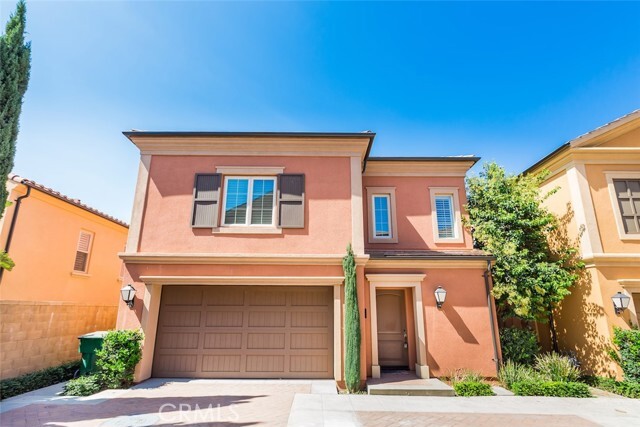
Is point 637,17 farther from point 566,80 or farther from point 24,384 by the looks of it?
point 24,384

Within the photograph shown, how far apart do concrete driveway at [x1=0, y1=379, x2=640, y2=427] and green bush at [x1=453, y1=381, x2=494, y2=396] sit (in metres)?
0.30

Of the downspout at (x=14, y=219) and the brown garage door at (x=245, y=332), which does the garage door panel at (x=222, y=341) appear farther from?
the downspout at (x=14, y=219)

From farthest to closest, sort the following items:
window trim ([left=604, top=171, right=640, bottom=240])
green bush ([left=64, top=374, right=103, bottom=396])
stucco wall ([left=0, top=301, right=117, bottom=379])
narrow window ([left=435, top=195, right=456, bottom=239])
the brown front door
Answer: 1. narrow window ([left=435, top=195, right=456, bottom=239])
2. window trim ([left=604, top=171, right=640, bottom=240])
3. the brown front door
4. stucco wall ([left=0, top=301, right=117, bottom=379])
5. green bush ([left=64, top=374, right=103, bottom=396])

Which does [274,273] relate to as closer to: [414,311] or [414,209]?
[414,311]

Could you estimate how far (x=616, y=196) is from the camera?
406 inches

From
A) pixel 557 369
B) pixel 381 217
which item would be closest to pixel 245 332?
pixel 381 217

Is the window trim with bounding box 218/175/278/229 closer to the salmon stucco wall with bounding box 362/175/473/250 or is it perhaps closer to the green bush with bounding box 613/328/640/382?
the salmon stucco wall with bounding box 362/175/473/250

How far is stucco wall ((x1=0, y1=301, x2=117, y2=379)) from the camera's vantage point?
8.14 metres

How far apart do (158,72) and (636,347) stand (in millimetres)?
15830

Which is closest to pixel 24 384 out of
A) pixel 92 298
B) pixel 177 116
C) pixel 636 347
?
pixel 92 298

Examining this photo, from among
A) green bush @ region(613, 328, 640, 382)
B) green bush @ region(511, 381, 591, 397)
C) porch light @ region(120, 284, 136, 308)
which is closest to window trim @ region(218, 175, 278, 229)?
porch light @ region(120, 284, 136, 308)

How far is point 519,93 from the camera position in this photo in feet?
36.9

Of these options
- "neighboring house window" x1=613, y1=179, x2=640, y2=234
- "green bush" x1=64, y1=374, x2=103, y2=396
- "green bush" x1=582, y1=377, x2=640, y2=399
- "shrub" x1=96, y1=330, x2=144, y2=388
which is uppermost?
"neighboring house window" x1=613, y1=179, x2=640, y2=234

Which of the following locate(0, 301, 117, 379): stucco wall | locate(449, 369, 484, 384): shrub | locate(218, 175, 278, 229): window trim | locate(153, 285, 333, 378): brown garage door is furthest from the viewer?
locate(218, 175, 278, 229): window trim
